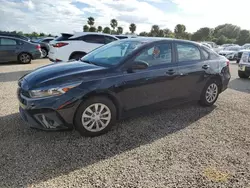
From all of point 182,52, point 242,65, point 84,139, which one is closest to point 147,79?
point 182,52

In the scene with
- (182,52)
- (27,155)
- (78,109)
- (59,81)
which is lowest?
(27,155)

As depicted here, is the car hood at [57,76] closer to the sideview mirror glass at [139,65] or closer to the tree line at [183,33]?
the sideview mirror glass at [139,65]

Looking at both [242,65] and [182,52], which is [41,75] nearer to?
[182,52]

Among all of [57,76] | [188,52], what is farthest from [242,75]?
[57,76]

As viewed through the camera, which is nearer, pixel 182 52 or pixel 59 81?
pixel 59 81

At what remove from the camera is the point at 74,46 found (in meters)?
8.61

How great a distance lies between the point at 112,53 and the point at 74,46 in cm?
487

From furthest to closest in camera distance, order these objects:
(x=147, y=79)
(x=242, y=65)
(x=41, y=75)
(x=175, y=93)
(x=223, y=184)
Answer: (x=242, y=65), (x=175, y=93), (x=147, y=79), (x=41, y=75), (x=223, y=184)

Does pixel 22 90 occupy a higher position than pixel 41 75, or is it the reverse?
pixel 41 75

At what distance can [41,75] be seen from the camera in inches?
133

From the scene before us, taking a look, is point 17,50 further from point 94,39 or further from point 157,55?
point 157,55

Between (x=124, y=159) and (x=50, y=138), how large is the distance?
1.24 metres

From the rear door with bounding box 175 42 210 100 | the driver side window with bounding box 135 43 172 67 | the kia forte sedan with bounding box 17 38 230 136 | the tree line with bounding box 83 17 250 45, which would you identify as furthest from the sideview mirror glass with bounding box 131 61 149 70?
the tree line with bounding box 83 17 250 45

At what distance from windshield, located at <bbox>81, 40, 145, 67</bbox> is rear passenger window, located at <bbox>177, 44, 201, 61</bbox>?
0.85 metres
